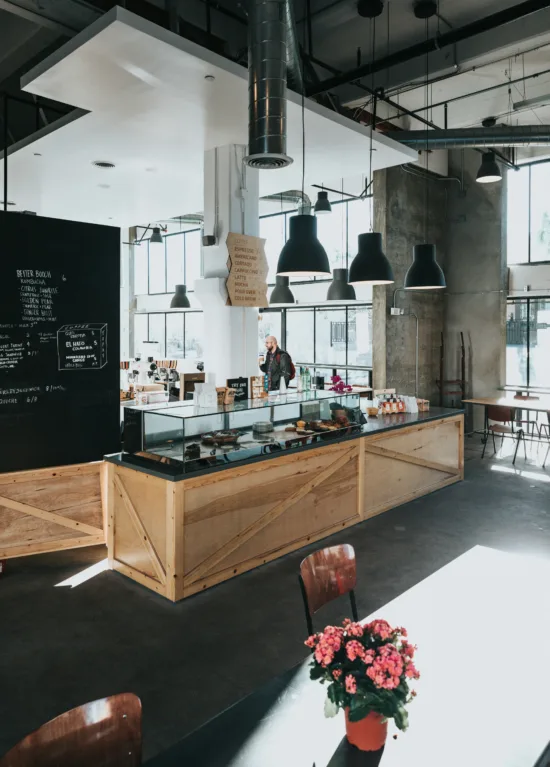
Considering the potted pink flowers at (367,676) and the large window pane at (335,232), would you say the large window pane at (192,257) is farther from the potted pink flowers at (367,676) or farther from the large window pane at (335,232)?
the potted pink flowers at (367,676)

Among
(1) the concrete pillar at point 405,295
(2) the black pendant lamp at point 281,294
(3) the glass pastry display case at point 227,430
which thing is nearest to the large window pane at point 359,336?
(1) the concrete pillar at point 405,295

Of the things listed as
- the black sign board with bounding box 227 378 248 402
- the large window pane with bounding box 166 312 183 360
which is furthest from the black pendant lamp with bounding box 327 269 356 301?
the large window pane with bounding box 166 312 183 360

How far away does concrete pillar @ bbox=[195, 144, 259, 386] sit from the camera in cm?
643

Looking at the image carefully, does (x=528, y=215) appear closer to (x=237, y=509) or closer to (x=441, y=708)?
(x=237, y=509)

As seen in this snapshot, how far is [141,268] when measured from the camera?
725 inches

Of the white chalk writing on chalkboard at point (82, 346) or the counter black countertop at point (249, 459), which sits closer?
the counter black countertop at point (249, 459)

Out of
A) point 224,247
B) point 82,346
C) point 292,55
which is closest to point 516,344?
point 224,247

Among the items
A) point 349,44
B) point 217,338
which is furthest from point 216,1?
point 217,338

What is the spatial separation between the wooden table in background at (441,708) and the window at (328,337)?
1002 cm

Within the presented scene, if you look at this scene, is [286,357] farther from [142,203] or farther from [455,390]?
[455,390]

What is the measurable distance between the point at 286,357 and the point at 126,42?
4.43m

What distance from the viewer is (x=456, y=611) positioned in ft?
7.53

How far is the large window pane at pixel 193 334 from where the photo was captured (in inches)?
669

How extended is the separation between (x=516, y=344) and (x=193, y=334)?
9.36 metres
